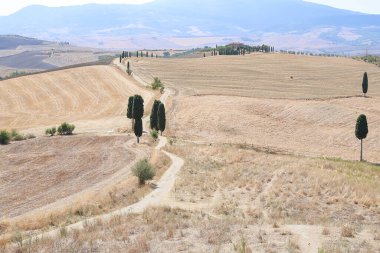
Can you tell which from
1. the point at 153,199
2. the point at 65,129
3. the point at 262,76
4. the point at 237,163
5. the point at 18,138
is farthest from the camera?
the point at 262,76

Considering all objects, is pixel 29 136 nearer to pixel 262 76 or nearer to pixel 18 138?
pixel 18 138

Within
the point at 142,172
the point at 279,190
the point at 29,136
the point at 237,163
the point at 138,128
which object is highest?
the point at 138,128

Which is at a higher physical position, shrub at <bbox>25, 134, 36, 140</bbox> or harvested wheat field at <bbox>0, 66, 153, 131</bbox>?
harvested wheat field at <bbox>0, 66, 153, 131</bbox>

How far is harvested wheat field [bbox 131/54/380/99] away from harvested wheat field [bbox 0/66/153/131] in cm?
1361

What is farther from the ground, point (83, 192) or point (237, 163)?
point (237, 163)

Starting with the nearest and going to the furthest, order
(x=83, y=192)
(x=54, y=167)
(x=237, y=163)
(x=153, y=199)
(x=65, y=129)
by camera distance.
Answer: (x=153, y=199), (x=83, y=192), (x=237, y=163), (x=54, y=167), (x=65, y=129)

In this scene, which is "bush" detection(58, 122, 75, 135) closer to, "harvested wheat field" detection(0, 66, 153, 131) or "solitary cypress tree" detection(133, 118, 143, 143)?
"harvested wheat field" detection(0, 66, 153, 131)

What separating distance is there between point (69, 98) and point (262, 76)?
6986cm

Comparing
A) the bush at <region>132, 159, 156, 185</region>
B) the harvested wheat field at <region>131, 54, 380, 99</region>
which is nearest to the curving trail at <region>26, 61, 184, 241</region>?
the bush at <region>132, 159, 156, 185</region>

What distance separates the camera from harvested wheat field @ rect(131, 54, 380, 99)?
123 m

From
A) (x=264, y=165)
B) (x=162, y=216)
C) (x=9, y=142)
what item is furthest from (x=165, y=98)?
(x=162, y=216)

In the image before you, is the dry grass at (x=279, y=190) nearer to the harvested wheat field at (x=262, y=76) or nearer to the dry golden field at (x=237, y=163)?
the dry golden field at (x=237, y=163)

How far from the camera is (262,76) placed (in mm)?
157875

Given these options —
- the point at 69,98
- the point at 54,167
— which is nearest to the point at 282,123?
the point at 54,167
